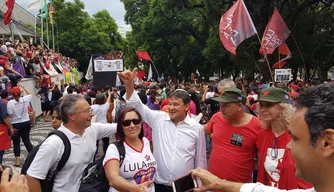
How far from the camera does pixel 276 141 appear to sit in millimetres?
2881

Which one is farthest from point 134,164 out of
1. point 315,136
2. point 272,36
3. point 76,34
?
point 76,34

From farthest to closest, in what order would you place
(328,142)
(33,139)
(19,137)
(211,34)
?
1. (211,34)
2. (33,139)
3. (19,137)
4. (328,142)

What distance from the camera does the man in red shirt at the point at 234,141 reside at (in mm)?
3215

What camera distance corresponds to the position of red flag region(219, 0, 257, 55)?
11.5 metres

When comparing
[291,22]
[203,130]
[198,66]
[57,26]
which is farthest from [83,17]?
[203,130]

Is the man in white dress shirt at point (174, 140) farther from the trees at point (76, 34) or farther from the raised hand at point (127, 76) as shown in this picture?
the trees at point (76, 34)

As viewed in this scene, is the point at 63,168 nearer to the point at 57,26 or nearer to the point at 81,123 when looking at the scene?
the point at 81,123

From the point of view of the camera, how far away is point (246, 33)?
38.3ft

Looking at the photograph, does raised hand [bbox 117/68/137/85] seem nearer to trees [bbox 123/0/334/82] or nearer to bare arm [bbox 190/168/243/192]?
bare arm [bbox 190/168/243/192]

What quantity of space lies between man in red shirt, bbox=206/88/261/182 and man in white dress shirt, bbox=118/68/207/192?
20 cm

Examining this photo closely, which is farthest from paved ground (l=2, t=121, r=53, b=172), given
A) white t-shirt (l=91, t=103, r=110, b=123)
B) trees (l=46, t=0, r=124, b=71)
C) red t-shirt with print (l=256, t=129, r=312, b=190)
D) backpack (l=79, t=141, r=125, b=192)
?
trees (l=46, t=0, r=124, b=71)

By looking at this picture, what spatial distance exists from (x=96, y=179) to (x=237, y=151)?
4.51 feet

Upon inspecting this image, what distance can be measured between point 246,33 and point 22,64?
1041 cm

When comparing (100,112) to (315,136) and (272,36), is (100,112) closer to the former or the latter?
(315,136)
